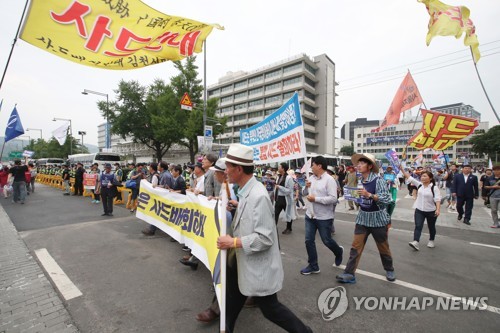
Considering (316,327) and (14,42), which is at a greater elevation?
(14,42)

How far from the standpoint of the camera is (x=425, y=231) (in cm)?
690

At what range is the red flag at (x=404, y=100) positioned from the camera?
33.3 ft

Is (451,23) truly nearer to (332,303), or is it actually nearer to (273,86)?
(332,303)

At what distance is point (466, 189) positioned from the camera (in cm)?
797

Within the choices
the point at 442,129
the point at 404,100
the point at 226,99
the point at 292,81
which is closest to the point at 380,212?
the point at 442,129

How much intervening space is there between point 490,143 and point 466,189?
244 feet

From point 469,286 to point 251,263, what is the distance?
3.86 meters

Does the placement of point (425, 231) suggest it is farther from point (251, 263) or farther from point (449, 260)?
point (251, 263)

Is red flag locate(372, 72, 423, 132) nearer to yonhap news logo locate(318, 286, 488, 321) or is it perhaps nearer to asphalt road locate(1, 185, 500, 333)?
asphalt road locate(1, 185, 500, 333)

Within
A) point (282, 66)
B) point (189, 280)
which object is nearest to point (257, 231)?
point (189, 280)

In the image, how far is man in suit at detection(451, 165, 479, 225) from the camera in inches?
311

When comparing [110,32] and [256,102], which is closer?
[110,32]

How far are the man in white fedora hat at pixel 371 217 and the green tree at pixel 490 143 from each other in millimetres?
78944

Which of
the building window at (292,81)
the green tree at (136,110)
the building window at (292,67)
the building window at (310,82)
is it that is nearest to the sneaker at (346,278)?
the green tree at (136,110)
